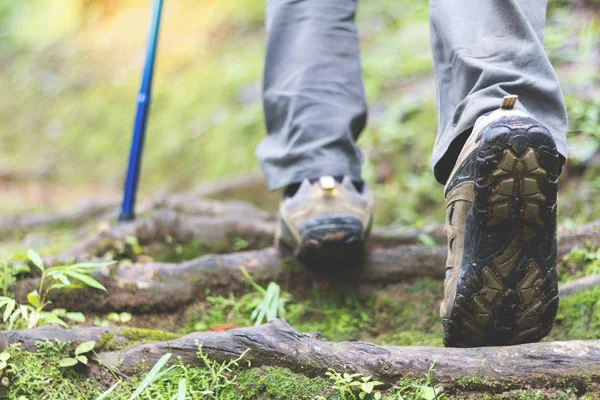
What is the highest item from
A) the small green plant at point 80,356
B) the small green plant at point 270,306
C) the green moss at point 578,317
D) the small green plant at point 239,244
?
the small green plant at point 80,356

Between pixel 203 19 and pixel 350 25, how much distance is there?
534 cm

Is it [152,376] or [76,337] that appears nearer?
[152,376]

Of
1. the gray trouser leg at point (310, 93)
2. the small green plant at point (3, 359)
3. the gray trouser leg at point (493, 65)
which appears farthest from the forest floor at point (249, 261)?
the gray trouser leg at point (493, 65)

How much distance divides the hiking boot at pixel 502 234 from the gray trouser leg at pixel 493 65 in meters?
0.13

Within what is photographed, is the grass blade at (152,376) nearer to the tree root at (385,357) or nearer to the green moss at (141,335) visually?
the tree root at (385,357)

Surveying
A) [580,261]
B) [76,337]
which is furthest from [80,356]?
[580,261]

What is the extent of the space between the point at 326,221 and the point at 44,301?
0.84 meters

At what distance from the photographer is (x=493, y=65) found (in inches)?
54.2

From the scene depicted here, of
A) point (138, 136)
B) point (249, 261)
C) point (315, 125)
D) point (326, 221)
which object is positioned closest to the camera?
point (326, 221)

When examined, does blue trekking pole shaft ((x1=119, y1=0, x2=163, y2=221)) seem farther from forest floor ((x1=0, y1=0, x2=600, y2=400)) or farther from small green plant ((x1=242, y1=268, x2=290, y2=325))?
small green plant ((x1=242, y1=268, x2=290, y2=325))

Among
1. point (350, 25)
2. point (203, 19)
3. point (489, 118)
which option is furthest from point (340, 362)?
point (203, 19)

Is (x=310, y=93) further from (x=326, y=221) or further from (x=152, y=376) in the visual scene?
(x=152, y=376)

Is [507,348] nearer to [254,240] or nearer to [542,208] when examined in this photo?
[542,208]

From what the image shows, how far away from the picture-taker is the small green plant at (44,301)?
1476mm
